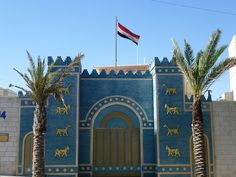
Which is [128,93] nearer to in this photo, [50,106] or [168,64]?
[168,64]

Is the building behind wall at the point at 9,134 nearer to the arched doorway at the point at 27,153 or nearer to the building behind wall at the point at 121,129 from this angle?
the building behind wall at the point at 121,129

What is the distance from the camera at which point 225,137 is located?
62.6 feet

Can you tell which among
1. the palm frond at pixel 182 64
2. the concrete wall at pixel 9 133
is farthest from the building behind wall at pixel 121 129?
the palm frond at pixel 182 64

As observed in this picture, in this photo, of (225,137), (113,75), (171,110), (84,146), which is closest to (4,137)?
(84,146)

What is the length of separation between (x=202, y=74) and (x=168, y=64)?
11.4 ft

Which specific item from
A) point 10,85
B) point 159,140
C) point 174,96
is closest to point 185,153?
point 159,140

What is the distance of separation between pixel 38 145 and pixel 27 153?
370 cm

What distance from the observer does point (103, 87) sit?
64.5 feet

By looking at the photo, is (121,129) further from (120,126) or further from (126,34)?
(126,34)

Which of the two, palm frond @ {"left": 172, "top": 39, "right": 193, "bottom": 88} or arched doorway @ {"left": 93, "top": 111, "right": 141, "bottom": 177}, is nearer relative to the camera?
palm frond @ {"left": 172, "top": 39, "right": 193, "bottom": 88}

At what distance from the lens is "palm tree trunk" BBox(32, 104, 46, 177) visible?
15219 millimetres

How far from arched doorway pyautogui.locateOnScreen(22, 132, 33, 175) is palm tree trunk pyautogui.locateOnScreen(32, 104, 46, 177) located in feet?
11.3

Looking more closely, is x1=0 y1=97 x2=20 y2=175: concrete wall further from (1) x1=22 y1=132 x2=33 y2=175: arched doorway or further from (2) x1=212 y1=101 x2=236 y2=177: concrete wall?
(2) x1=212 y1=101 x2=236 y2=177: concrete wall

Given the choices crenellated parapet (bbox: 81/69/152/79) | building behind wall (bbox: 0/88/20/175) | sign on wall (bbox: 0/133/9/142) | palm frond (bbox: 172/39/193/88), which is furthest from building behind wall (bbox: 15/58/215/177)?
palm frond (bbox: 172/39/193/88)
